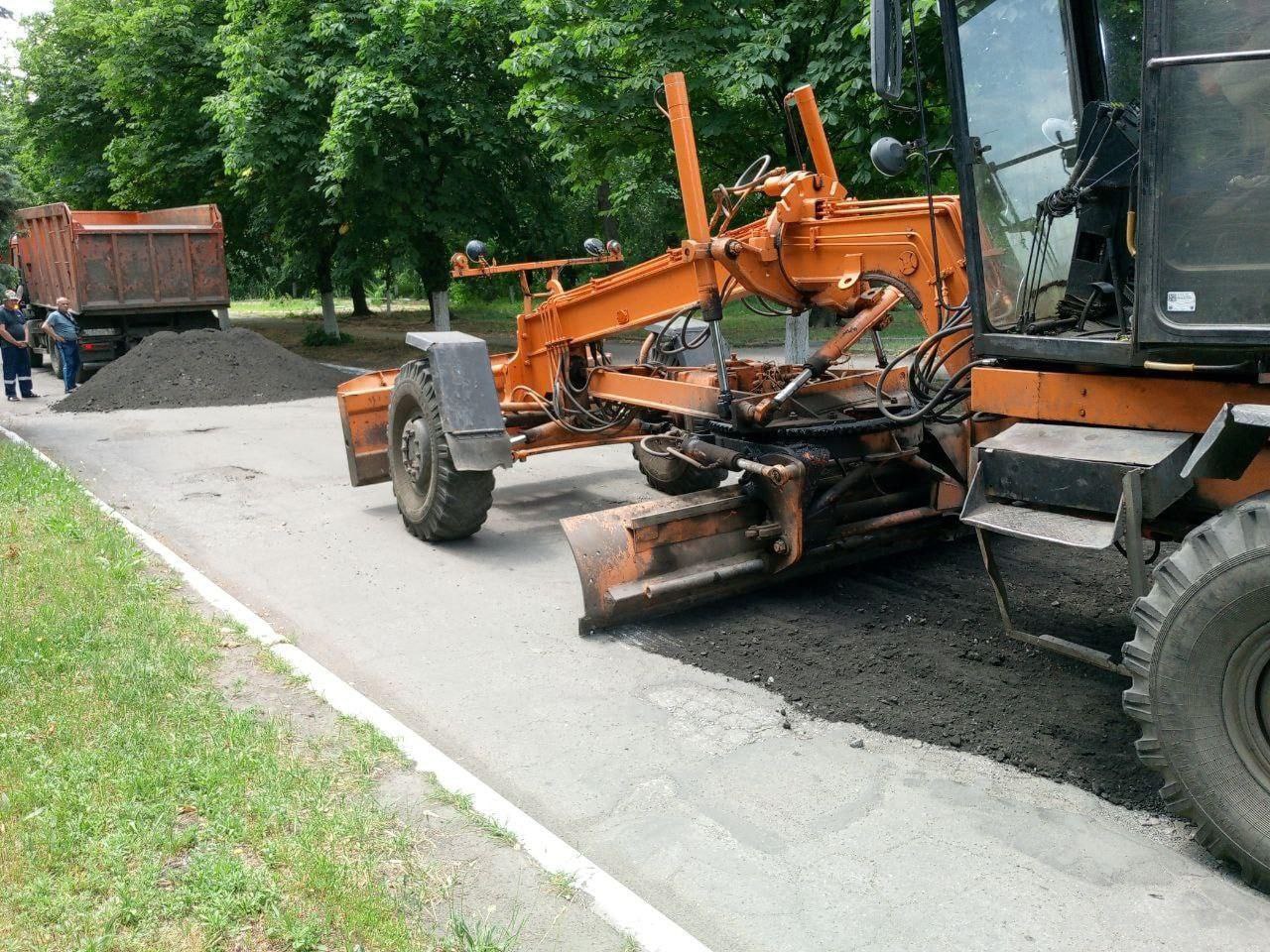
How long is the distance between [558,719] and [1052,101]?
128 inches

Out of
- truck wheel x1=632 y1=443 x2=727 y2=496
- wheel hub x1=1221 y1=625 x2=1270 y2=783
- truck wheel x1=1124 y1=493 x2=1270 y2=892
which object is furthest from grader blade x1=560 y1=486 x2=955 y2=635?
wheel hub x1=1221 y1=625 x2=1270 y2=783

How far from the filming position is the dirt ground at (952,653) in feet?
14.4

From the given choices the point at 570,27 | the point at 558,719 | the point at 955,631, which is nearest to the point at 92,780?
the point at 558,719

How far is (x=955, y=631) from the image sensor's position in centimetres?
548

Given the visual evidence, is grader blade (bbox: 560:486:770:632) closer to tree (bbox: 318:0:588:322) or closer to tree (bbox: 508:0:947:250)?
tree (bbox: 508:0:947:250)

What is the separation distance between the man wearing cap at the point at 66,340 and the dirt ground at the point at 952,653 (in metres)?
14.8

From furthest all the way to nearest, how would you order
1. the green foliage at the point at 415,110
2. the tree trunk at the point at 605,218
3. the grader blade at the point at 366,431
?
the tree trunk at the point at 605,218
the green foliage at the point at 415,110
the grader blade at the point at 366,431

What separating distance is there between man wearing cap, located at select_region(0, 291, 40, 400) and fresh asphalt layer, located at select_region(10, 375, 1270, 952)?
11.6m

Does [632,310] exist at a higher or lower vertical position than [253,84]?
lower

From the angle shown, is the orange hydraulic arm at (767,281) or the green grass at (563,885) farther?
the orange hydraulic arm at (767,281)

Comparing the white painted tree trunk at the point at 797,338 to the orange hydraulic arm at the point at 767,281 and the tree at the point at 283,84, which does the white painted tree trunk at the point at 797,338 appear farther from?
the tree at the point at 283,84

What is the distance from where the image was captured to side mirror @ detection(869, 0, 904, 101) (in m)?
4.09

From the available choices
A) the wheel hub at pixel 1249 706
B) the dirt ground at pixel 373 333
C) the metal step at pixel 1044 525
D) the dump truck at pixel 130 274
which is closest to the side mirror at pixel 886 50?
the metal step at pixel 1044 525

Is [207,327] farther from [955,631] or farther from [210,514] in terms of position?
[955,631]
